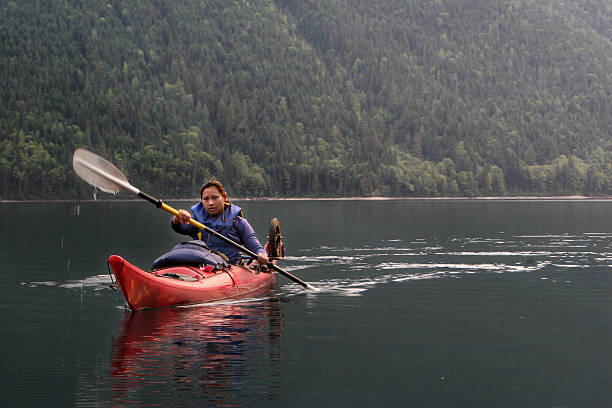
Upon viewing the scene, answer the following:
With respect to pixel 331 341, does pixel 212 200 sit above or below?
above

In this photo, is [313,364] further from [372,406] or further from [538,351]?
[538,351]

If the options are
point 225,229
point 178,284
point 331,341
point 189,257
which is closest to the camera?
point 331,341

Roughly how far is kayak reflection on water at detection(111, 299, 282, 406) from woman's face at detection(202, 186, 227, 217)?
2695 millimetres

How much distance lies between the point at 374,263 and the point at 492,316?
14601mm

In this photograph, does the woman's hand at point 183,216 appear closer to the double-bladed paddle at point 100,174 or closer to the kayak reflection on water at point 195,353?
the double-bladed paddle at point 100,174

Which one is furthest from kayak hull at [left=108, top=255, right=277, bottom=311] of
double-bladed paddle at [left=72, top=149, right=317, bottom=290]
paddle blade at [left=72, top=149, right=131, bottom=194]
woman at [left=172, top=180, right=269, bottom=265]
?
paddle blade at [left=72, top=149, right=131, bottom=194]

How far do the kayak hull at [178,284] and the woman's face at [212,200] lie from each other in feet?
5.37

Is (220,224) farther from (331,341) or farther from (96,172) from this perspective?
(331,341)

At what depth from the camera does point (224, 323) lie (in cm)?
2069

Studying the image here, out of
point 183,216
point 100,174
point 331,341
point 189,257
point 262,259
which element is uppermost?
point 100,174

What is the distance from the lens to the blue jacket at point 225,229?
24875 millimetres

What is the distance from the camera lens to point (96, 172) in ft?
79.1

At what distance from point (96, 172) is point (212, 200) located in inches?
121

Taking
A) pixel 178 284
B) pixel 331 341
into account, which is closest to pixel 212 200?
pixel 178 284
